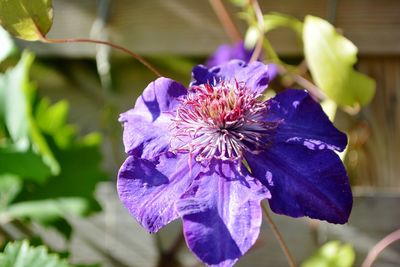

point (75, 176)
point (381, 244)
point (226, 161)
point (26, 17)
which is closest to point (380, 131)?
point (381, 244)

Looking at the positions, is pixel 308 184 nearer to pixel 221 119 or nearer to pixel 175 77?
Answer: pixel 221 119

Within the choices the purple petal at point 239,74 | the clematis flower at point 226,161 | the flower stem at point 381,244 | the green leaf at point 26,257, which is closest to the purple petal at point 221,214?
the clematis flower at point 226,161

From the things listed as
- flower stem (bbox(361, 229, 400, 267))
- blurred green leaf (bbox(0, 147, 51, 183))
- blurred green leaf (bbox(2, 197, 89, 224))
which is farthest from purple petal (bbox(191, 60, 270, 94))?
flower stem (bbox(361, 229, 400, 267))

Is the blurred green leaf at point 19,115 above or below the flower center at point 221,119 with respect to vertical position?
below

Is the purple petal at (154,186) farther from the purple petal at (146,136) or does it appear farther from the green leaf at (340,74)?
the green leaf at (340,74)

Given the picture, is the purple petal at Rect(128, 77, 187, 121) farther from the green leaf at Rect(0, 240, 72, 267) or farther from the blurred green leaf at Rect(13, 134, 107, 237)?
the blurred green leaf at Rect(13, 134, 107, 237)

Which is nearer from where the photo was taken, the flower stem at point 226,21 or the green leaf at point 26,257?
the green leaf at point 26,257
